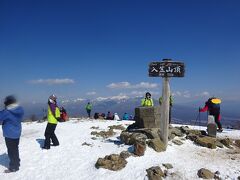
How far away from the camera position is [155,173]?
337 inches

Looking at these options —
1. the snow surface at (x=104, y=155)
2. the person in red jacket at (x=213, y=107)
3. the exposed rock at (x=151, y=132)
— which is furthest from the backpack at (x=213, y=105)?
the exposed rock at (x=151, y=132)

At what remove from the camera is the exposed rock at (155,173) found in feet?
27.6

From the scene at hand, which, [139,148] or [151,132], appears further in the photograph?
[151,132]

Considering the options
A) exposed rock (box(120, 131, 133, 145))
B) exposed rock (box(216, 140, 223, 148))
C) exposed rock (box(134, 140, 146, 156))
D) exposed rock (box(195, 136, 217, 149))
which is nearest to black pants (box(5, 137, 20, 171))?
exposed rock (box(134, 140, 146, 156))

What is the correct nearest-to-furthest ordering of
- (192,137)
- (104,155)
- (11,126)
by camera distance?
1. (11,126)
2. (104,155)
3. (192,137)

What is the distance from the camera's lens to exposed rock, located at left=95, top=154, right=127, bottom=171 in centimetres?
925

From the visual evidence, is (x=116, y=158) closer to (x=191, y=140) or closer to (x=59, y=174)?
(x=59, y=174)

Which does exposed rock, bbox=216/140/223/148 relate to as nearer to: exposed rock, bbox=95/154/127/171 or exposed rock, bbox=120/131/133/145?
exposed rock, bbox=120/131/133/145

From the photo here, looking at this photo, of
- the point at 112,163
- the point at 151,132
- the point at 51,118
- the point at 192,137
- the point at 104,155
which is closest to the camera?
the point at 112,163

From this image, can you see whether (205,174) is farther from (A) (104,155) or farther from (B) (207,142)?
(A) (104,155)

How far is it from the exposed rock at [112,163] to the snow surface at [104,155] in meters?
0.15

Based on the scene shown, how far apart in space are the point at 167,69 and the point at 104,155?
4.24 m

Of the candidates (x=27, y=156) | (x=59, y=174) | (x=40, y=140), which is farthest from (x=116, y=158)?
(x=40, y=140)

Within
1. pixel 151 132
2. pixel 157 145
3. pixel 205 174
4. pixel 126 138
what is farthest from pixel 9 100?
pixel 205 174
